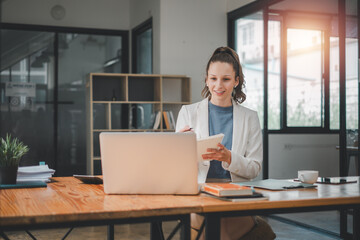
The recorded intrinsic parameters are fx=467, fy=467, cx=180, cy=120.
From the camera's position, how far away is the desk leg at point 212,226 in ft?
5.65

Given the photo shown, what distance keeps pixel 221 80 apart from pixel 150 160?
3.15 ft

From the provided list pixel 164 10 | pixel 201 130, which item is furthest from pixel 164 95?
pixel 201 130

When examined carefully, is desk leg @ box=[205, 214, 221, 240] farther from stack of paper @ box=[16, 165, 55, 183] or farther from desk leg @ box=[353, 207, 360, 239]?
desk leg @ box=[353, 207, 360, 239]

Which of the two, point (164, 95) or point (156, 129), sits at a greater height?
point (164, 95)

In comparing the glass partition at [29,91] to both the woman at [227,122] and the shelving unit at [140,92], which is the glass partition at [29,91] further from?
the woman at [227,122]

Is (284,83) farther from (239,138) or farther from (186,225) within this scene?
(186,225)

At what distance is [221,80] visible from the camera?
2.70 m

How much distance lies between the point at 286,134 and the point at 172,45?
192 centimetres

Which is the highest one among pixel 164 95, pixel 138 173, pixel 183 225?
pixel 164 95

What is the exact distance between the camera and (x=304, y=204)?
184cm

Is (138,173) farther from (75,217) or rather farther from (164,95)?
(164,95)

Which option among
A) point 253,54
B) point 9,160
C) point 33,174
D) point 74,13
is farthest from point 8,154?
point 74,13

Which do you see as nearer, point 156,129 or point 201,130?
point 201,130

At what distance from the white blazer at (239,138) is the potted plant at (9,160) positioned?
2.97ft
